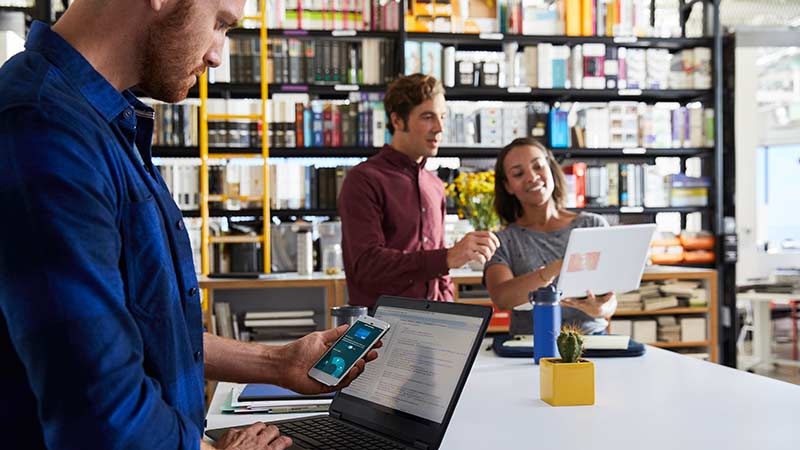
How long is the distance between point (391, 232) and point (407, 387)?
1294 millimetres

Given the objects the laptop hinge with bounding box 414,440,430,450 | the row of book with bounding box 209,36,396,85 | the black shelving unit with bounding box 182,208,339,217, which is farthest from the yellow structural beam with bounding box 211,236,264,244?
the laptop hinge with bounding box 414,440,430,450

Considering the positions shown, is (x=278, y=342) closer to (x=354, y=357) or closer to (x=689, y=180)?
(x=354, y=357)

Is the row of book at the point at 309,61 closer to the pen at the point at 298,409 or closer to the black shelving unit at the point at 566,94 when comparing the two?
the black shelving unit at the point at 566,94

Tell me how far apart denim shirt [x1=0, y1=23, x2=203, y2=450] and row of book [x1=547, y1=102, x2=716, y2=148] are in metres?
4.46

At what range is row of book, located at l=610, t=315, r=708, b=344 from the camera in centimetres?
429

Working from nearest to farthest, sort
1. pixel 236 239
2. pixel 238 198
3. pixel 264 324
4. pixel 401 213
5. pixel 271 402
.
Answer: pixel 271 402, pixel 401 213, pixel 264 324, pixel 236 239, pixel 238 198

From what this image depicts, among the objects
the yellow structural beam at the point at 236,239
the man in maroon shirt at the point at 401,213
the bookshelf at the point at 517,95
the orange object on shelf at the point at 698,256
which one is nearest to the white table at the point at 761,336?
the orange object on shelf at the point at 698,256

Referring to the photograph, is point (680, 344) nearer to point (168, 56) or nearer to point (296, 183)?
point (296, 183)

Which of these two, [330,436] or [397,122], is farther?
[397,122]

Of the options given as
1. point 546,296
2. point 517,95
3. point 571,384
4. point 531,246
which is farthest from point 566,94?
point 571,384

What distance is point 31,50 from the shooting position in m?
0.82

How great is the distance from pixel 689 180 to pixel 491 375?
3943 millimetres

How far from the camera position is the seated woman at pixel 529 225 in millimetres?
2328

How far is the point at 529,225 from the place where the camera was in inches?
103
